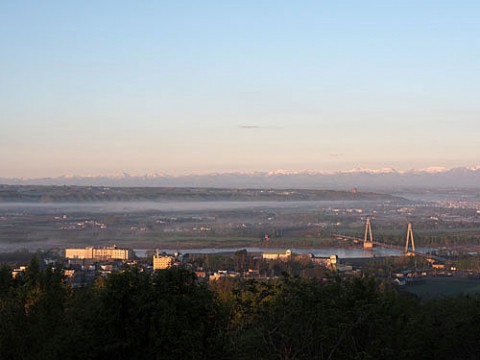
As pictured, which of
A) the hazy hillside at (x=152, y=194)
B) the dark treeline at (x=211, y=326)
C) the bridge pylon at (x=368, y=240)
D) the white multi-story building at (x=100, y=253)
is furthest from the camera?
the hazy hillside at (x=152, y=194)

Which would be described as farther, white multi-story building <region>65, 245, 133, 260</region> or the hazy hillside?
the hazy hillside

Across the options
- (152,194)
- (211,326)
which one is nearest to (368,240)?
(152,194)

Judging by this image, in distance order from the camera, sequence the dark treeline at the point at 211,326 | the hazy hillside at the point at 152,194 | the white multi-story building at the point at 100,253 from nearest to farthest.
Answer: the dark treeline at the point at 211,326
the white multi-story building at the point at 100,253
the hazy hillside at the point at 152,194

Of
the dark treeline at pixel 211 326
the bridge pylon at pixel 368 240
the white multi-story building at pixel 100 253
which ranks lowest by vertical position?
the bridge pylon at pixel 368 240

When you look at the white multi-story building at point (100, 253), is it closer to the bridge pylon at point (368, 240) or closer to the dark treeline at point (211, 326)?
the bridge pylon at point (368, 240)

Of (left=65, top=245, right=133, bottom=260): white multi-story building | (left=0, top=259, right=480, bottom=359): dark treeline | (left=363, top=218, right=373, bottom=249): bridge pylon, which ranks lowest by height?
(left=363, top=218, right=373, bottom=249): bridge pylon

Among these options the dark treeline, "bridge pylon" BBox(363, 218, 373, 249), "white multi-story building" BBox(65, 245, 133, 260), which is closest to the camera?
the dark treeline

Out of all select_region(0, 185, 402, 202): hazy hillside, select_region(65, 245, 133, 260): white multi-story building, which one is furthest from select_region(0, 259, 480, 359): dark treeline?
select_region(0, 185, 402, 202): hazy hillside

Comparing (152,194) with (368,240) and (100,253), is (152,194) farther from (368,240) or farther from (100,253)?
(100,253)

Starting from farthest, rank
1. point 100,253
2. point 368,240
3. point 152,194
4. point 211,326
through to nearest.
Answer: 1. point 152,194
2. point 368,240
3. point 100,253
4. point 211,326

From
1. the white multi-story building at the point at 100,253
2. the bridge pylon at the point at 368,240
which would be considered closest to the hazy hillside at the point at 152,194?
the white multi-story building at the point at 100,253

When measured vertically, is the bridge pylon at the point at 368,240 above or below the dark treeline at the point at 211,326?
below

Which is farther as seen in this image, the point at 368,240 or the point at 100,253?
the point at 368,240

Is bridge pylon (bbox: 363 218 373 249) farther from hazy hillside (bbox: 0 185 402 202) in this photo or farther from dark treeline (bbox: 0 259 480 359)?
dark treeline (bbox: 0 259 480 359)
